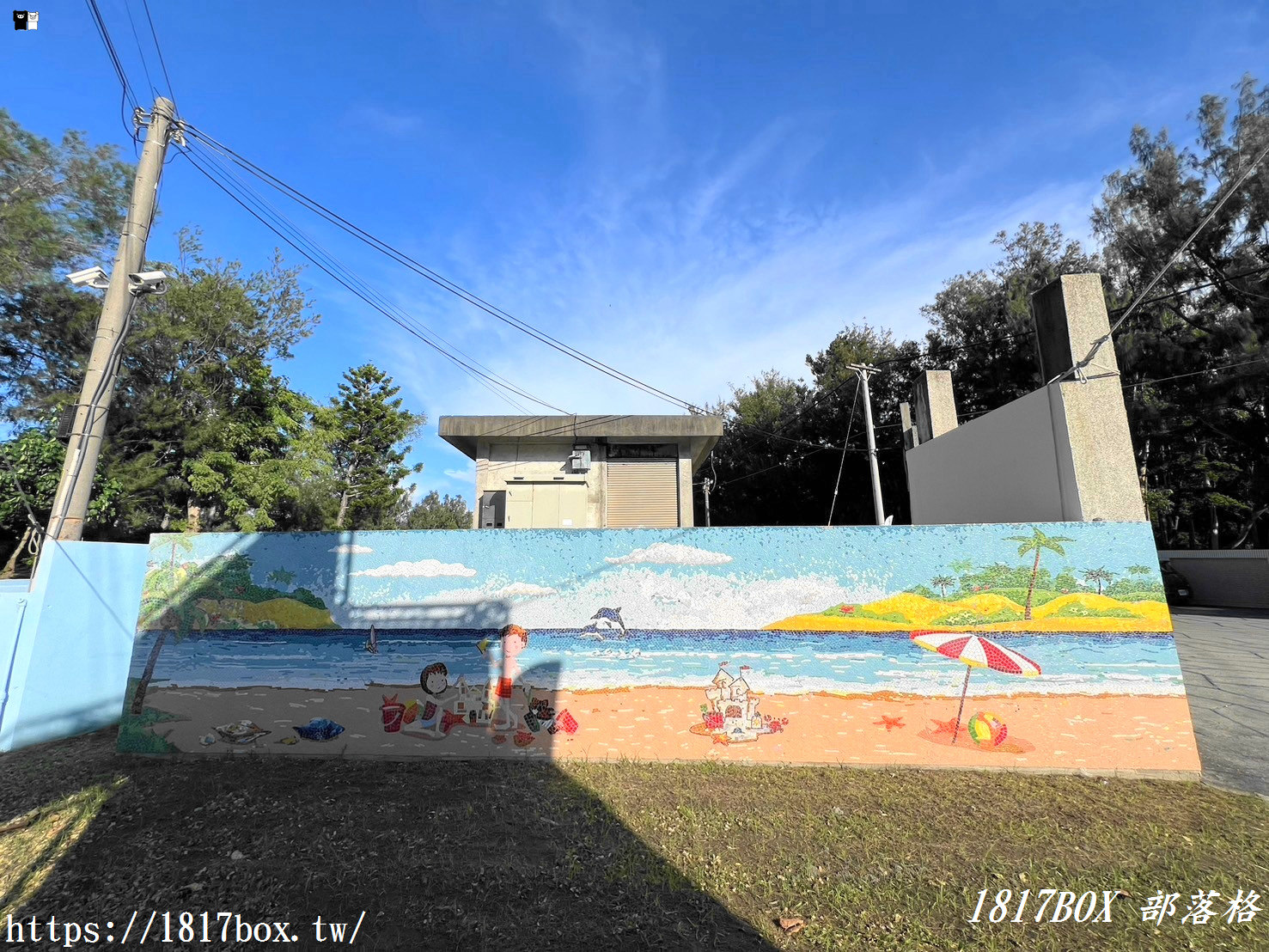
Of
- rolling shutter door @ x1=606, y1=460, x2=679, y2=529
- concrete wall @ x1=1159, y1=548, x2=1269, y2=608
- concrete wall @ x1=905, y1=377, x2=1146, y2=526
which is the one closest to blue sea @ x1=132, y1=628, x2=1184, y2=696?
concrete wall @ x1=905, y1=377, x2=1146, y2=526

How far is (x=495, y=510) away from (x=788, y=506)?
21.3m

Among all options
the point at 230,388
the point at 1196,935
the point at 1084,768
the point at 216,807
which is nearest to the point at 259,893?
the point at 216,807

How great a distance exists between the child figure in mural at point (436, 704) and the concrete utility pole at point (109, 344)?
12.8 feet

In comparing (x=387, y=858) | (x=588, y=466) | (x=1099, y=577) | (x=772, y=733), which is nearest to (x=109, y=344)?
(x=387, y=858)

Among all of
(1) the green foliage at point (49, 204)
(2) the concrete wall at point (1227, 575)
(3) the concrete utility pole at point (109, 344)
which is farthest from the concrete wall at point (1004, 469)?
(1) the green foliage at point (49, 204)

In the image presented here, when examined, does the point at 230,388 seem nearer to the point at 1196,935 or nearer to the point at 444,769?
the point at 444,769

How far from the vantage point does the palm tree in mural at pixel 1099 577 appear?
5.07 m

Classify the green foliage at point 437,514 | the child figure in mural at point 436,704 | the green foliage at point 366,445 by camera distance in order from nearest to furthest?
the child figure in mural at point 436,704 → the green foliage at point 366,445 → the green foliage at point 437,514

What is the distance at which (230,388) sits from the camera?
62.4 feet

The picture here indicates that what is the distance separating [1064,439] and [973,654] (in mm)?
2370

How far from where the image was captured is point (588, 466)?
34.5 ft

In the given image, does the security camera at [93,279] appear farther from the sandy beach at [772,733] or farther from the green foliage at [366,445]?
the green foliage at [366,445]

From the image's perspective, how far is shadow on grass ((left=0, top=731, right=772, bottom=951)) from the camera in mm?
2965

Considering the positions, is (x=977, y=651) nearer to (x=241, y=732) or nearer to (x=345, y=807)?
(x=345, y=807)
